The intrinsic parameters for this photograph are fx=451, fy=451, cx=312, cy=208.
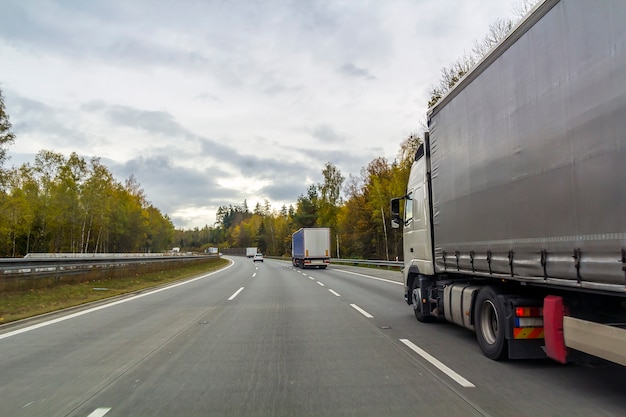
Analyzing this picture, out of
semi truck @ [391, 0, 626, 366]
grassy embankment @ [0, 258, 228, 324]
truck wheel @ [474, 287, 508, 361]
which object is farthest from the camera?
grassy embankment @ [0, 258, 228, 324]

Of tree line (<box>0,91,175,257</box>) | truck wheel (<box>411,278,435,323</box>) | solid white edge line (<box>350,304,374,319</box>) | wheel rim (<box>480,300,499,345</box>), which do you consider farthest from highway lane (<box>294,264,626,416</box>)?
tree line (<box>0,91,175,257</box>)

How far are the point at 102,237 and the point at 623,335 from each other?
6920 cm

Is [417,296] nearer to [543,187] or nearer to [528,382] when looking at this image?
[528,382]

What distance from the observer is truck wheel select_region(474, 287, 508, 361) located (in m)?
5.95

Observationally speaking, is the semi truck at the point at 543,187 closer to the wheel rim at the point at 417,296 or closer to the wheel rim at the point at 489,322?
Answer: the wheel rim at the point at 489,322

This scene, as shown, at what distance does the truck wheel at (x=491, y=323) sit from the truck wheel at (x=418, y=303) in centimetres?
242

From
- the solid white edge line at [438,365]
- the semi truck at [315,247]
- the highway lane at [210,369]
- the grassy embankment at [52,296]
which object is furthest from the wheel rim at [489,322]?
the semi truck at [315,247]

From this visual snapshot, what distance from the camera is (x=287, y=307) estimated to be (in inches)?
496

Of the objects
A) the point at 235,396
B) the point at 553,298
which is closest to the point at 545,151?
the point at 553,298

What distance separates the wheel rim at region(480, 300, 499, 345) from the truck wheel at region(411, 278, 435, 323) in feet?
8.36

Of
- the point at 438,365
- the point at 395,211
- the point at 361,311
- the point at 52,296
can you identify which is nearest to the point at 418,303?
the point at 395,211

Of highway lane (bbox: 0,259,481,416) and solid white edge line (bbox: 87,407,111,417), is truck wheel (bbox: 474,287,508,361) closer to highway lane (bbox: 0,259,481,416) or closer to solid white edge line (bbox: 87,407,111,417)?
highway lane (bbox: 0,259,481,416)

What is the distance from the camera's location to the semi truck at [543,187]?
3.92 m

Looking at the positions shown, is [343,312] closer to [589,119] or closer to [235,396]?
[235,396]
